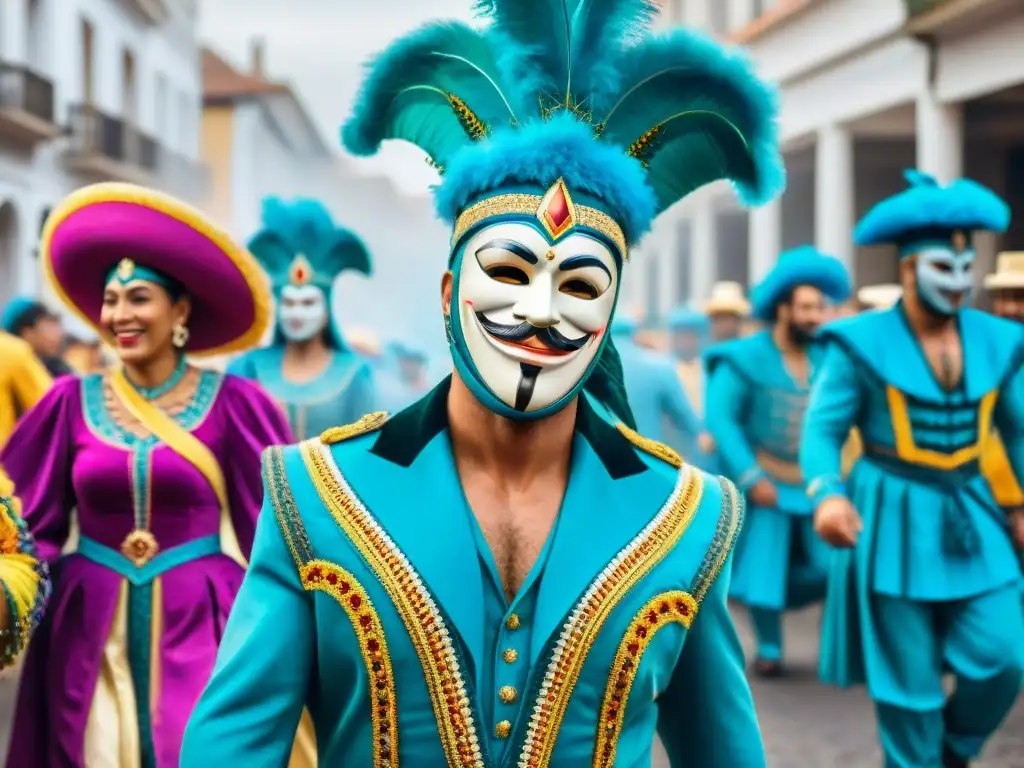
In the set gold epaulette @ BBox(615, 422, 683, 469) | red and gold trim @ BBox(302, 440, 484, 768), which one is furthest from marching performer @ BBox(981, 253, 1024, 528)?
red and gold trim @ BBox(302, 440, 484, 768)

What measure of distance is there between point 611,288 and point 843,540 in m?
3.20

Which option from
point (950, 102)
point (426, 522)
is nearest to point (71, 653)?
point (426, 522)

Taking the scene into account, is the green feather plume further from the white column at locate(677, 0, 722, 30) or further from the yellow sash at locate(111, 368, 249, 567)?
the white column at locate(677, 0, 722, 30)

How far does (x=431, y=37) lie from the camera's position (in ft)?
9.35

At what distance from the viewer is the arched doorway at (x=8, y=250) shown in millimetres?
23031

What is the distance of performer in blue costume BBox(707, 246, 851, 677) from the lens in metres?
8.95

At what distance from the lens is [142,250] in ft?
16.6

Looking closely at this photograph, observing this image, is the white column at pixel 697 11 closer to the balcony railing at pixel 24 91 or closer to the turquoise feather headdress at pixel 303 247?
the balcony railing at pixel 24 91

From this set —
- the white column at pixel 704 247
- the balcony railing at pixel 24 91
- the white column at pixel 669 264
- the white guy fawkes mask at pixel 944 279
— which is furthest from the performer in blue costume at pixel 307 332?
the white column at pixel 669 264

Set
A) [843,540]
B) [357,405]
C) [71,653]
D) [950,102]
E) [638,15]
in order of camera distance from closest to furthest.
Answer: [638,15]
[71,653]
[843,540]
[357,405]
[950,102]

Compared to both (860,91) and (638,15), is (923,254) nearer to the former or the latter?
(638,15)

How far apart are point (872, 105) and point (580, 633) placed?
58.4ft

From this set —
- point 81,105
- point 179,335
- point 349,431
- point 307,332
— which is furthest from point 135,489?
point 81,105

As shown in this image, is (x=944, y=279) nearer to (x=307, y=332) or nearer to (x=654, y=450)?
(x=654, y=450)
